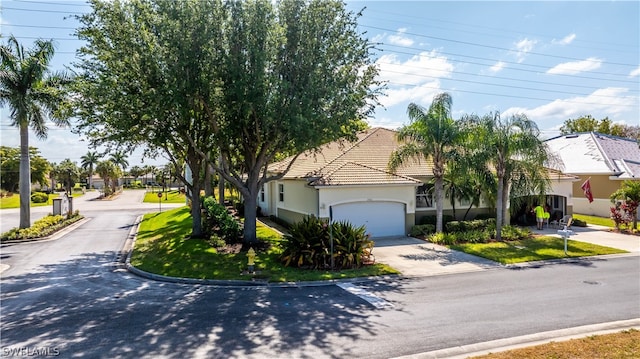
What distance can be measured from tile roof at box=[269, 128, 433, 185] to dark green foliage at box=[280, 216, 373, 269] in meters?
4.46

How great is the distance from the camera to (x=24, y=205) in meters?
24.4

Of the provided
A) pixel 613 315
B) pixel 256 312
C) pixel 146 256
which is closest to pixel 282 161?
pixel 146 256

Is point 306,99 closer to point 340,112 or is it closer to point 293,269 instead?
point 340,112

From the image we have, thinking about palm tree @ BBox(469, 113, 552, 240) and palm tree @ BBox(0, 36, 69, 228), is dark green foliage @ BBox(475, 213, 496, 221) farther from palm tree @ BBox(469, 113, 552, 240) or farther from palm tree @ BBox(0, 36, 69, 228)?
palm tree @ BBox(0, 36, 69, 228)

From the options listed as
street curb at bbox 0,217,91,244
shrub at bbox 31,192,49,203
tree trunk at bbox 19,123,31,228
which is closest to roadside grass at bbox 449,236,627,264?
street curb at bbox 0,217,91,244

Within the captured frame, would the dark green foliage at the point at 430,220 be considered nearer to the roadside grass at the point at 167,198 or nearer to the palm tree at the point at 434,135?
the palm tree at the point at 434,135

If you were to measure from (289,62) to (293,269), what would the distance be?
308 inches

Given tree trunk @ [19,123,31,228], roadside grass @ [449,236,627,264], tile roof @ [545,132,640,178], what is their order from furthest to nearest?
tile roof @ [545,132,640,178] → tree trunk @ [19,123,31,228] → roadside grass @ [449,236,627,264]

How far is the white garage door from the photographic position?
20.1m

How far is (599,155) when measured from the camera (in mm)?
30828

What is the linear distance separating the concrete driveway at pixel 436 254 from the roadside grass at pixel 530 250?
2.28 feet

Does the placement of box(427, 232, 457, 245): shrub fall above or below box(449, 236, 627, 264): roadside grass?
above

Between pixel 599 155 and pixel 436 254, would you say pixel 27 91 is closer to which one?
pixel 436 254

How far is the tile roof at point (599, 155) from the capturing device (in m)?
28.9
